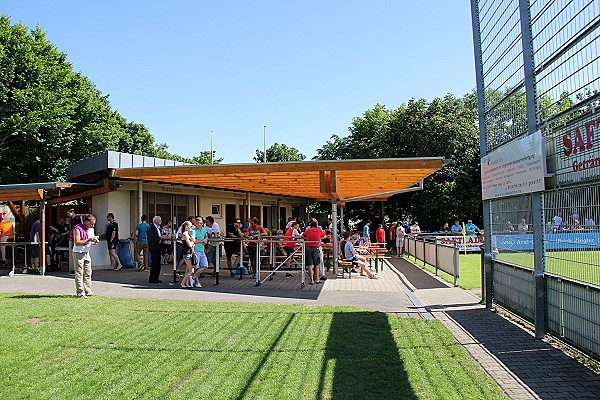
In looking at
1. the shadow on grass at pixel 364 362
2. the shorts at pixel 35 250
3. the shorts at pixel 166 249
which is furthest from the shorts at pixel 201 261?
the shorts at pixel 35 250

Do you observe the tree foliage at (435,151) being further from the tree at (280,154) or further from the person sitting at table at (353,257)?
the tree at (280,154)

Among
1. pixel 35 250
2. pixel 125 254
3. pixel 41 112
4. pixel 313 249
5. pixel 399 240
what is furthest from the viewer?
pixel 41 112

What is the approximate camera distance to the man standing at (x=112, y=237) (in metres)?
14.9

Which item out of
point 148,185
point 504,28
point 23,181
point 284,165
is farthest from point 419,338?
point 23,181

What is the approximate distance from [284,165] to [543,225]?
6.87 m

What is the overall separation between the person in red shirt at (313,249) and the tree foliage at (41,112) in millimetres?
18425

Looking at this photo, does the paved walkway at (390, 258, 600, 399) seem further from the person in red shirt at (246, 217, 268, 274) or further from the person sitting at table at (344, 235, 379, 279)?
the person in red shirt at (246, 217, 268, 274)

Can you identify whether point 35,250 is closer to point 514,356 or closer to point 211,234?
point 211,234

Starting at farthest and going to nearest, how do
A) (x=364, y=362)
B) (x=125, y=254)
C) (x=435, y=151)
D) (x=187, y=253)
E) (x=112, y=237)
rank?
(x=435, y=151)
(x=125, y=254)
(x=112, y=237)
(x=187, y=253)
(x=364, y=362)

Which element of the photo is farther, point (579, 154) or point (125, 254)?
point (125, 254)

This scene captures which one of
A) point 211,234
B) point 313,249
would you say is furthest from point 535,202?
point 211,234

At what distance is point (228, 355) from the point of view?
18.9 feet

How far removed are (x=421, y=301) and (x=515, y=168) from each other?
11.9 feet

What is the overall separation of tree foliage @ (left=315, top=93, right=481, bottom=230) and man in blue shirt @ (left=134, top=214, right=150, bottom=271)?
18.5 metres
